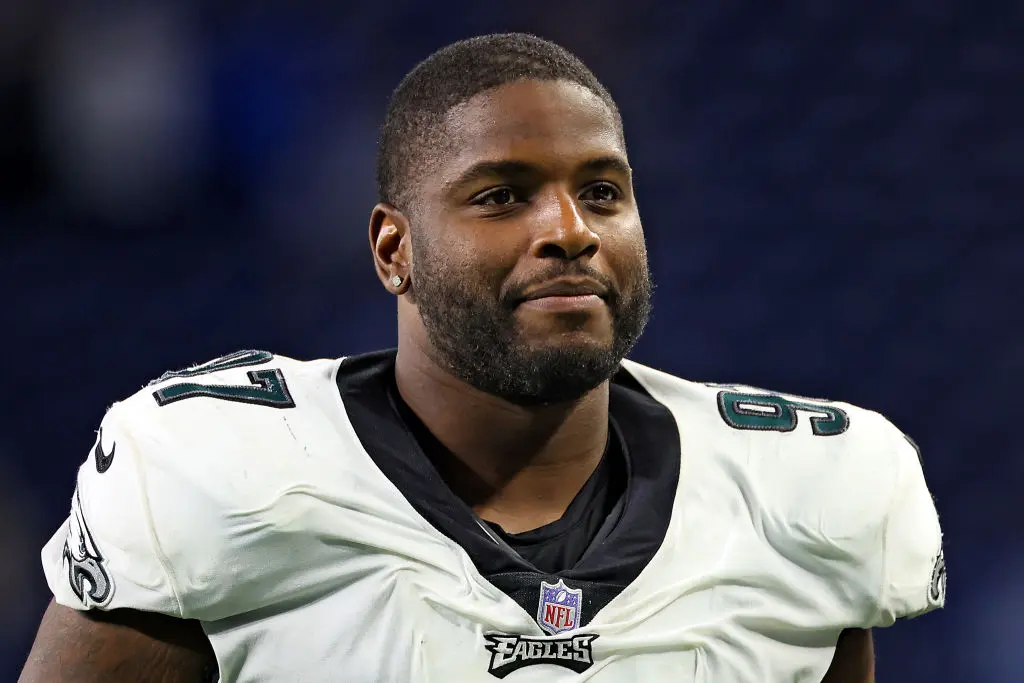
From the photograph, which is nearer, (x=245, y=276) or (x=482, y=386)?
(x=482, y=386)

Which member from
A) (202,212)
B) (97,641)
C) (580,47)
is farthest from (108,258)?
(97,641)

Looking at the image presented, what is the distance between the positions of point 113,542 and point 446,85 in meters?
0.51

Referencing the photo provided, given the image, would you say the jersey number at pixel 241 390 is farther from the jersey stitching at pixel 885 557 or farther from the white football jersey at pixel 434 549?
the jersey stitching at pixel 885 557

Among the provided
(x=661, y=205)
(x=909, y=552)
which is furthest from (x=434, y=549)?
(x=661, y=205)

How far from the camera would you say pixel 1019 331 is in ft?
6.95

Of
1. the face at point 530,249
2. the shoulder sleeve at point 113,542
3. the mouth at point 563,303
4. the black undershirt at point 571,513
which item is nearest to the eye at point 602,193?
the face at point 530,249

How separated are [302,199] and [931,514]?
1172mm

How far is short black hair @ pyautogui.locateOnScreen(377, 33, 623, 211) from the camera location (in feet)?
3.89

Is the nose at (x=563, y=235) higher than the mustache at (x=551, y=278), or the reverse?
the nose at (x=563, y=235)

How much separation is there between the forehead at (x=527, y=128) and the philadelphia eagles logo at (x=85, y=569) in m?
0.44

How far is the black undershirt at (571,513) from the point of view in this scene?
1.18 m

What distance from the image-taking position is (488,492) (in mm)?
1223

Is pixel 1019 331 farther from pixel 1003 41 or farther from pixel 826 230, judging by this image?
pixel 1003 41

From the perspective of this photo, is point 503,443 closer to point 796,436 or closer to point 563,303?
point 563,303
